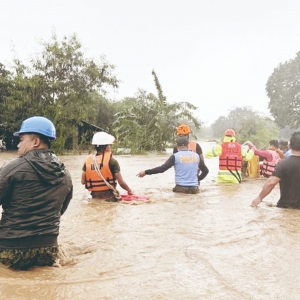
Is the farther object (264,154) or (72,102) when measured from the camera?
(72,102)

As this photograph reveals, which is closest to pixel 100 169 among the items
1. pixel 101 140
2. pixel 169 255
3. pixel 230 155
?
pixel 101 140

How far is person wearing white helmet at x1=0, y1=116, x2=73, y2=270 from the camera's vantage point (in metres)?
3.18

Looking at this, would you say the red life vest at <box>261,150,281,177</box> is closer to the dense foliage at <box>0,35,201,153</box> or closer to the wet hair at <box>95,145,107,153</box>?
the wet hair at <box>95,145,107,153</box>

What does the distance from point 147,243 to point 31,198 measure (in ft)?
4.98

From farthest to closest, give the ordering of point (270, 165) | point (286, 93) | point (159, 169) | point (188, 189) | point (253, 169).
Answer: point (286, 93), point (253, 169), point (270, 165), point (188, 189), point (159, 169)

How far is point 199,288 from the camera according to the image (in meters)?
2.90

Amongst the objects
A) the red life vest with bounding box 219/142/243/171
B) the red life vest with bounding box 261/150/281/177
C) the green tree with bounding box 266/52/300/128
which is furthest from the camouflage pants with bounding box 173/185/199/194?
the green tree with bounding box 266/52/300/128

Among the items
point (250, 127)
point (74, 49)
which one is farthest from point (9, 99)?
point (250, 127)

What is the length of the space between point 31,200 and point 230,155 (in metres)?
6.27

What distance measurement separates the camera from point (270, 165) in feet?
32.2

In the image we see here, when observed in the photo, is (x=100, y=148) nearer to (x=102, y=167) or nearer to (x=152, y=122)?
(x=102, y=167)

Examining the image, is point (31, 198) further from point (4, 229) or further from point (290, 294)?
point (290, 294)

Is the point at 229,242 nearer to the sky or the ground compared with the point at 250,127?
nearer to the ground

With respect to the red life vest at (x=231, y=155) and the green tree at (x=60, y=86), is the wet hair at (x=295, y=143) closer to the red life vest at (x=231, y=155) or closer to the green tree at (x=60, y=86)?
the red life vest at (x=231, y=155)
